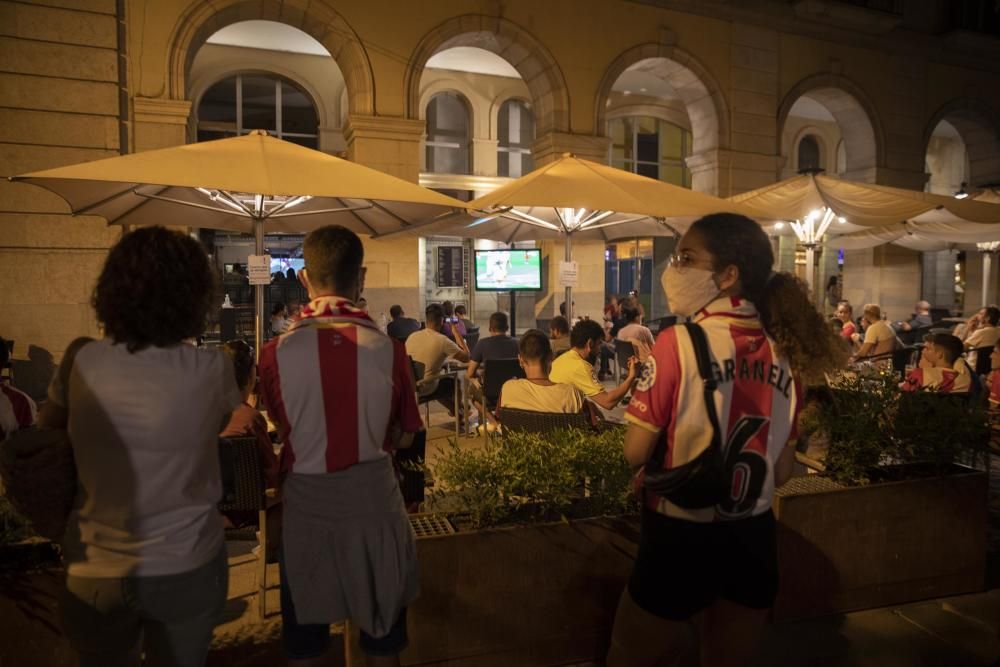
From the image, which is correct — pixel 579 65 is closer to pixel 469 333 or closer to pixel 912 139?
pixel 469 333

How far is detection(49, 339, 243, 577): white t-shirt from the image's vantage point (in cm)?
187

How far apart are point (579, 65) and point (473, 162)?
573 centimetres

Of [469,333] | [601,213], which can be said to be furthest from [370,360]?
[469,333]

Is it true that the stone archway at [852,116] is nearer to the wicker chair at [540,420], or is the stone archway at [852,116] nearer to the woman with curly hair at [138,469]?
the wicker chair at [540,420]

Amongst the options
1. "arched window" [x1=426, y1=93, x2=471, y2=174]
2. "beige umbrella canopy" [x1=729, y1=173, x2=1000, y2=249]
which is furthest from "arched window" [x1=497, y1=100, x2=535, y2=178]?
"beige umbrella canopy" [x1=729, y1=173, x2=1000, y2=249]

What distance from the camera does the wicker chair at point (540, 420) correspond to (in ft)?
14.3

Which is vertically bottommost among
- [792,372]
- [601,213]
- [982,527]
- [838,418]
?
[982,527]

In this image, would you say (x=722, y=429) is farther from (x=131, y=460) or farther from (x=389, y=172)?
(x=389, y=172)

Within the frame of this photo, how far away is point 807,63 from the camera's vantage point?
52.0 feet

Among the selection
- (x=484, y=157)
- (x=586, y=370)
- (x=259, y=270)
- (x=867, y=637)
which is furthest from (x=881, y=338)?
(x=484, y=157)

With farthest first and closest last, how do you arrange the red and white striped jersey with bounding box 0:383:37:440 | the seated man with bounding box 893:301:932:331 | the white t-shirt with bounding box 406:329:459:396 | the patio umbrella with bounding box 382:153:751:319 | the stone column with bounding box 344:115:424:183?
the seated man with bounding box 893:301:932:331
the stone column with bounding box 344:115:424:183
the white t-shirt with bounding box 406:329:459:396
the patio umbrella with bounding box 382:153:751:319
the red and white striped jersey with bounding box 0:383:37:440

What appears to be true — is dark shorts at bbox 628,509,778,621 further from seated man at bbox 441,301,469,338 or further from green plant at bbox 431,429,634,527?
seated man at bbox 441,301,469,338

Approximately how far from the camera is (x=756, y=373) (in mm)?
2236

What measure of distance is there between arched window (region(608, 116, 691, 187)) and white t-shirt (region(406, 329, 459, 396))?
49.5 feet
